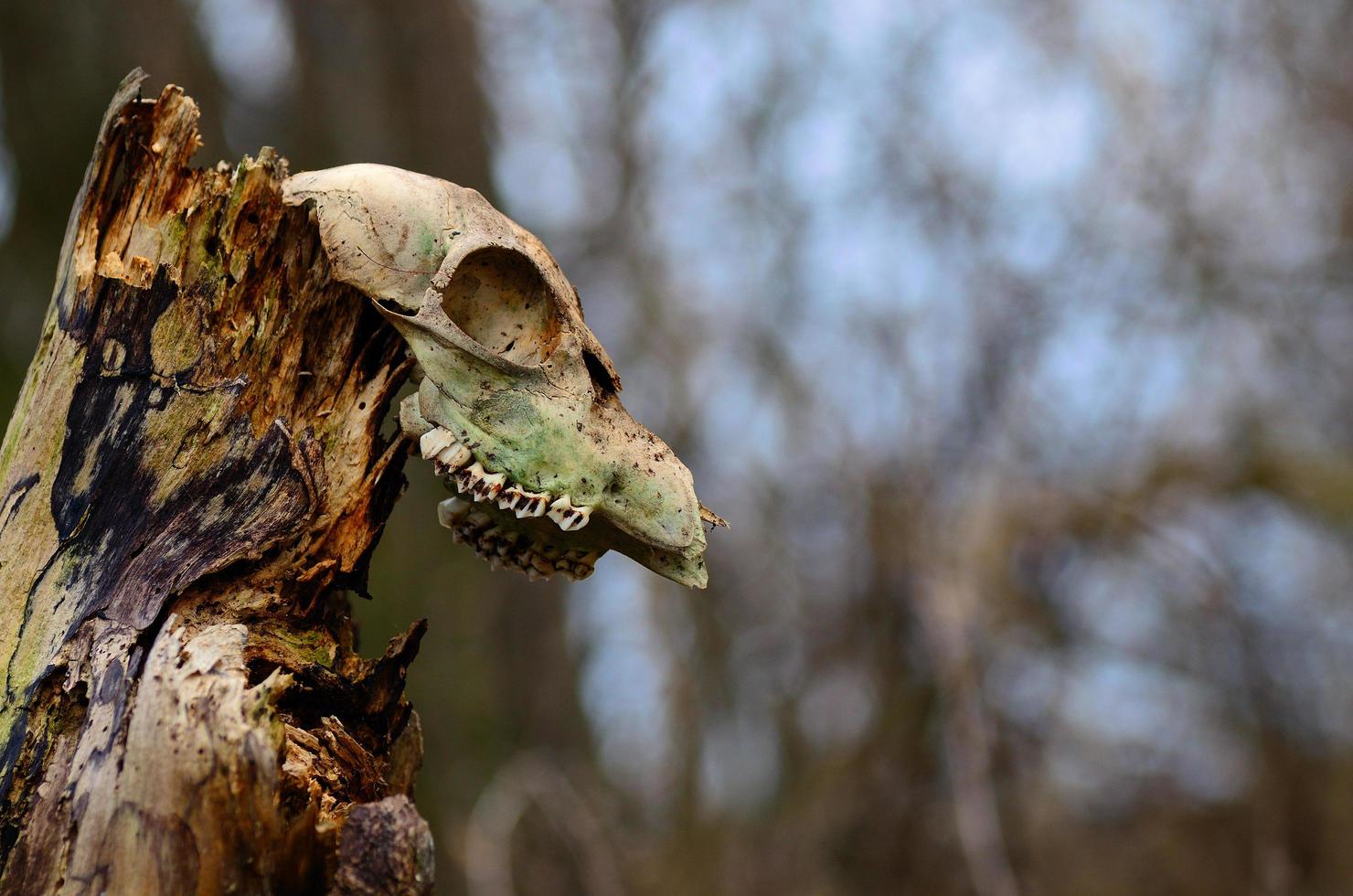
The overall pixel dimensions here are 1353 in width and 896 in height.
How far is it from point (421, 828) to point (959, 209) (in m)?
4.31

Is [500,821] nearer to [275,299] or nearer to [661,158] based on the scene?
[275,299]

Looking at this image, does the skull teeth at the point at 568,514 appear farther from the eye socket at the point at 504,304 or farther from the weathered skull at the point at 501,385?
the eye socket at the point at 504,304

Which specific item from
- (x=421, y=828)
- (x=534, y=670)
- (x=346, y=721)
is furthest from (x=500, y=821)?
(x=421, y=828)

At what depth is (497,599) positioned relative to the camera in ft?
18.1

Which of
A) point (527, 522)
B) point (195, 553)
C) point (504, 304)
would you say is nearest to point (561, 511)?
point (527, 522)

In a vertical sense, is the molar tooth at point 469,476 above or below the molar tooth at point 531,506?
above

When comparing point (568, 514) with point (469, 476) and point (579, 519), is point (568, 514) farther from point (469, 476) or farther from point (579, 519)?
point (469, 476)

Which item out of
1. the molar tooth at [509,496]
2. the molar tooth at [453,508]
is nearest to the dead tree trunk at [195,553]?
the molar tooth at [453,508]

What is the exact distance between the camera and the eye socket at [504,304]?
1.38 m

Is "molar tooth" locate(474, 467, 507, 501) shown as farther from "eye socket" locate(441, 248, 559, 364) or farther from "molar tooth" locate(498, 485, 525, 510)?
"eye socket" locate(441, 248, 559, 364)

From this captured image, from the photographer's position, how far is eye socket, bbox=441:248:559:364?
138 centimetres

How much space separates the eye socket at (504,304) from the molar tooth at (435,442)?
0.42ft

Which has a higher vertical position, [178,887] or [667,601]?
[667,601]

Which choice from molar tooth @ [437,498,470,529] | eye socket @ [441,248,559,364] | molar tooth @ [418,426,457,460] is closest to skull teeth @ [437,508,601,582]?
molar tooth @ [437,498,470,529]
